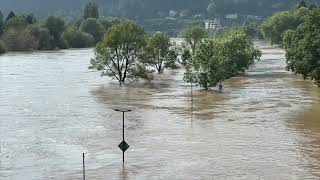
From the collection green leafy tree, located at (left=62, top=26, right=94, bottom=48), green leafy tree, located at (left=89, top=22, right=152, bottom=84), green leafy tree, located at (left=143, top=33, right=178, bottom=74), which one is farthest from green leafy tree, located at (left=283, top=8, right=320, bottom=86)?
green leafy tree, located at (left=62, top=26, right=94, bottom=48)

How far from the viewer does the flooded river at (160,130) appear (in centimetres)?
2845

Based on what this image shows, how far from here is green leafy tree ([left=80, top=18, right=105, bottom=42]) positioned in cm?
14350

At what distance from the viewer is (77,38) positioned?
449ft

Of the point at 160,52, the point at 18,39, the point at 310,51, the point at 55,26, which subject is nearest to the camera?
the point at 310,51

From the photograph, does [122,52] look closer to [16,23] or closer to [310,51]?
[310,51]

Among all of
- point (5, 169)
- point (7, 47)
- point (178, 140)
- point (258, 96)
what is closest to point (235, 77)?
point (258, 96)

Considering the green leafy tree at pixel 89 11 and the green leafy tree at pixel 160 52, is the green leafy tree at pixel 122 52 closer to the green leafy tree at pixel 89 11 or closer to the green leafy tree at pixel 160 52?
the green leafy tree at pixel 160 52

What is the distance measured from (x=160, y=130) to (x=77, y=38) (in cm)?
10179

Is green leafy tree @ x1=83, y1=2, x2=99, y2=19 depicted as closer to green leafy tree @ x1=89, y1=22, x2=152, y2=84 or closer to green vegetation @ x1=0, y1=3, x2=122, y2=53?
green vegetation @ x1=0, y1=3, x2=122, y2=53

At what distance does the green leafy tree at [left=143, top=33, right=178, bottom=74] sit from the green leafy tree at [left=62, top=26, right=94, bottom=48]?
59283mm

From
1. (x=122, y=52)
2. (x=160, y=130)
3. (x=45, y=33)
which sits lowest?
(x=160, y=130)

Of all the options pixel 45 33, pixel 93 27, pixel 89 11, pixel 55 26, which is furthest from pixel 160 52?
pixel 89 11

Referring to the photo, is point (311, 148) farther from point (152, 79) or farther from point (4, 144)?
point (152, 79)

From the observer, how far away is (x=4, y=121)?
4134cm
